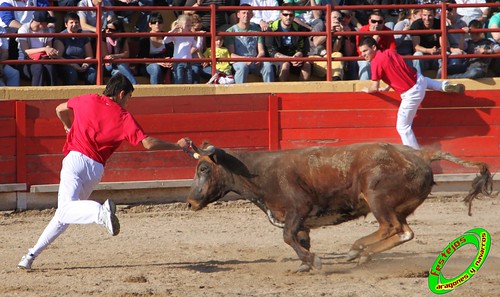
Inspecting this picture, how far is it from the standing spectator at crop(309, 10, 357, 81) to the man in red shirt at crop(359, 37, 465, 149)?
785 mm

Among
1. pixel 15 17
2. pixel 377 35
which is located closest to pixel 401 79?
pixel 377 35

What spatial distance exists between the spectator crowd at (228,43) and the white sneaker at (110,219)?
14.0 feet

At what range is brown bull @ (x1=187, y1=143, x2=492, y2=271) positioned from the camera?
316 inches

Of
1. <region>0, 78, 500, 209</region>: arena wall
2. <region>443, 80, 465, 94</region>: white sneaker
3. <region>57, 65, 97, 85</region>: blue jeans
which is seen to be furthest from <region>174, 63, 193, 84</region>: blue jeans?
<region>443, 80, 465, 94</region>: white sneaker

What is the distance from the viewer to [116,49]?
40.5 ft

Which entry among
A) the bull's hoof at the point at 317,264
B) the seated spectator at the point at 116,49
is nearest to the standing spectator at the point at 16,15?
the seated spectator at the point at 116,49

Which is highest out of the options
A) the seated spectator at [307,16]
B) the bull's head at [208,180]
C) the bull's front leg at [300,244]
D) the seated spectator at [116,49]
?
the seated spectator at [307,16]

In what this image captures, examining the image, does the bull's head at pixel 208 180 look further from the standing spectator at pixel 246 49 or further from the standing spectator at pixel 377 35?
the standing spectator at pixel 377 35

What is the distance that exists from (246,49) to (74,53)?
218 cm

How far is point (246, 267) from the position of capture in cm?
845

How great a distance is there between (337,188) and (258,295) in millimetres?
1345

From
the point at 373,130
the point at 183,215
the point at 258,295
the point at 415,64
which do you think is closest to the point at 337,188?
the point at 258,295

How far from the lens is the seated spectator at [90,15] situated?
12297 mm

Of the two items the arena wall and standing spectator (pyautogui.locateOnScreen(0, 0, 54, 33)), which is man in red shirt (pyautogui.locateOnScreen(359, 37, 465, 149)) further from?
standing spectator (pyautogui.locateOnScreen(0, 0, 54, 33))
